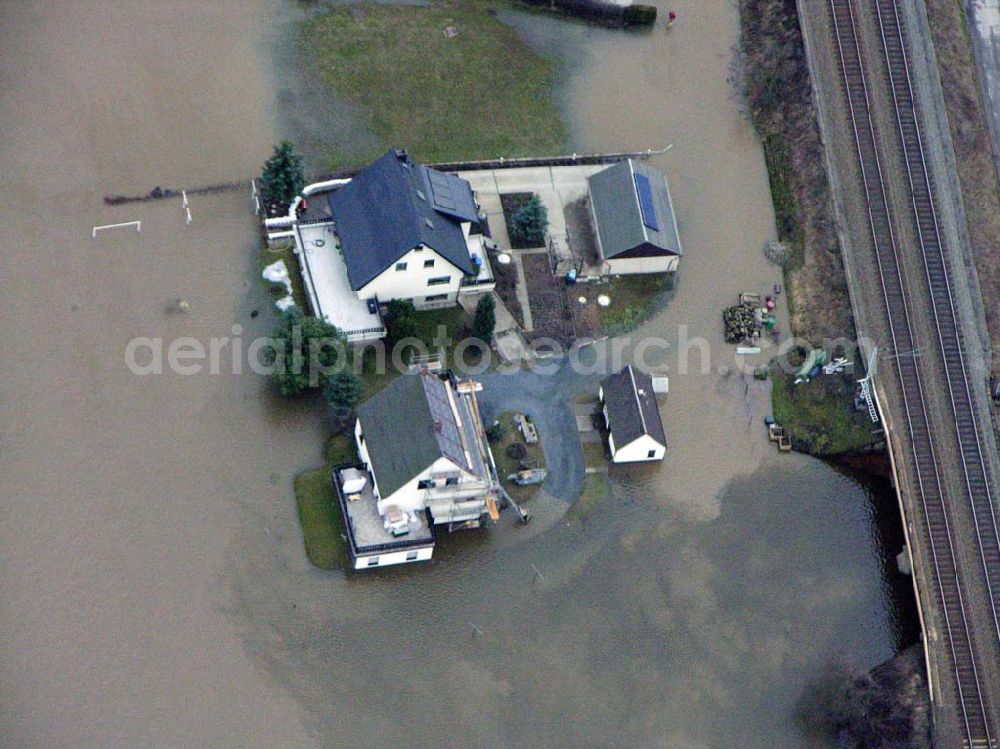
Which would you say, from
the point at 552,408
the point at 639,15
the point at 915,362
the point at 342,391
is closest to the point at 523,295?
the point at 552,408

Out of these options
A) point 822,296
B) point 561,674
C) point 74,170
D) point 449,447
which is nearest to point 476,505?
point 449,447

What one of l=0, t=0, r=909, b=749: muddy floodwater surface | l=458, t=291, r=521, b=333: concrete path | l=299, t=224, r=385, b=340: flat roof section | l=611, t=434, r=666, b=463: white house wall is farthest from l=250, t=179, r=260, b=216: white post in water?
l=611, t=434, r=666, b=463: white house wall

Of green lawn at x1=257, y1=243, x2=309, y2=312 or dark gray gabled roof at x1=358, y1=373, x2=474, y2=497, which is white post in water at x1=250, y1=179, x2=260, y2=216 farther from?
dark gray gabled roof at x1=358, y1=373, x2=474, y2=497

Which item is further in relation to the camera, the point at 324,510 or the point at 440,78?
the point at 440,78

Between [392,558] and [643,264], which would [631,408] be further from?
[392,558]

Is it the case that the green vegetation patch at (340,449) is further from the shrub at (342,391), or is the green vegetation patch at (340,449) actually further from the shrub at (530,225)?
the shrub at (530,225)
